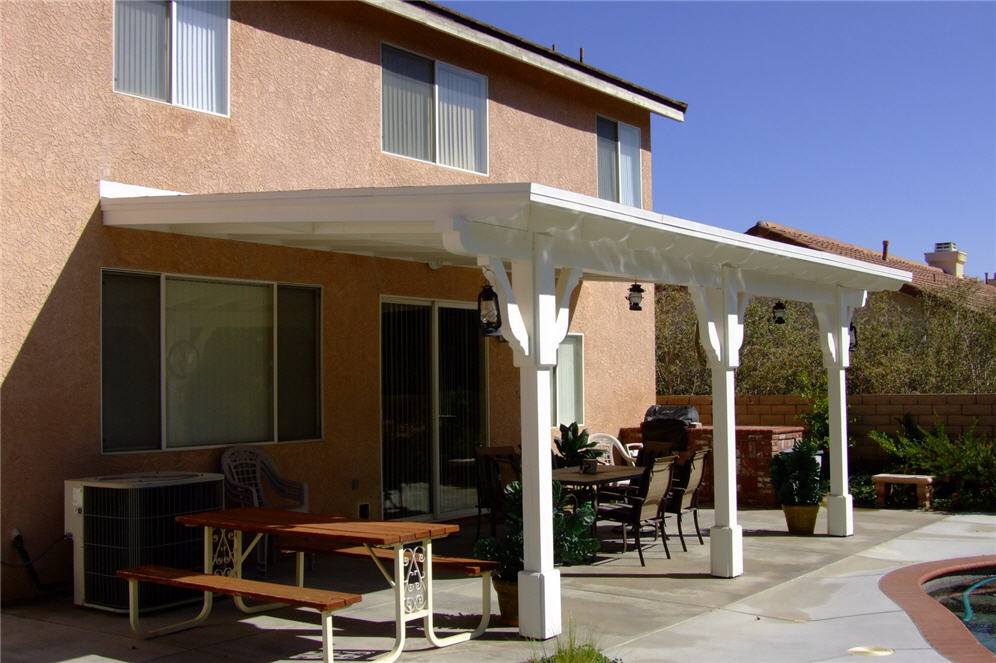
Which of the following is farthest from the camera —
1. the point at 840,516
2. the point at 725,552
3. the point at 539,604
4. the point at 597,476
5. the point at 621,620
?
the point at 840,516

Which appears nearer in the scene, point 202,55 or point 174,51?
point 174,51

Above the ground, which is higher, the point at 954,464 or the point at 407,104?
the point at 407,104

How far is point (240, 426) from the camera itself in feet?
30.3

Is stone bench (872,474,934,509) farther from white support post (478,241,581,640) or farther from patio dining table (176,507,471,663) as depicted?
patio dining table (176,507,471,663)

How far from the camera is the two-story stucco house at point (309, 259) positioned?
6852mm

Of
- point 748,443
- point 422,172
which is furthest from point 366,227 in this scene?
point 748,443

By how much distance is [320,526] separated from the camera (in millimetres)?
6473

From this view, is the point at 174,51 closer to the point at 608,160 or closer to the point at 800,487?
the point at 608,160

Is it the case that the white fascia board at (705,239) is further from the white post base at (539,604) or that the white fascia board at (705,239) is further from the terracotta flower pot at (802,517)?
the terracotta flower pot at (802,517)

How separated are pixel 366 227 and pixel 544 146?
6.70 metres

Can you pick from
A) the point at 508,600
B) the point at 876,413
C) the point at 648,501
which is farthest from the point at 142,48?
the point at 876,413

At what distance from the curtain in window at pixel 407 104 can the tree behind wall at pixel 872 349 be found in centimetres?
692

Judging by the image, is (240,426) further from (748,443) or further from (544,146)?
(748,443)

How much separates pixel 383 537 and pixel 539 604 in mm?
1217
